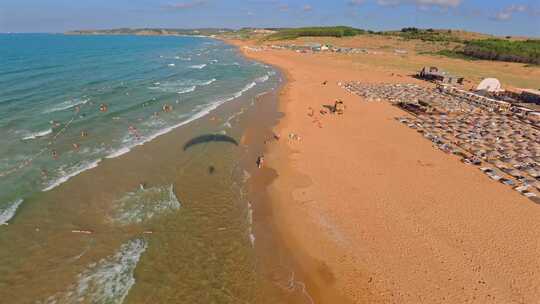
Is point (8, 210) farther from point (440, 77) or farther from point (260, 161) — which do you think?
point (440, 77)

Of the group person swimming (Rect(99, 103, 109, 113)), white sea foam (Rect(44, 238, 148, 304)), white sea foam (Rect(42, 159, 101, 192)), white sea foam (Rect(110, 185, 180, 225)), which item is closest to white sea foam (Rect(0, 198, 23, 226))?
white sea foam (Rect(42, 159, 101, 192))

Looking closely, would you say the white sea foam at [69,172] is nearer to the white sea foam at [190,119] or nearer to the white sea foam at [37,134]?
the white sea foam at [190,119]

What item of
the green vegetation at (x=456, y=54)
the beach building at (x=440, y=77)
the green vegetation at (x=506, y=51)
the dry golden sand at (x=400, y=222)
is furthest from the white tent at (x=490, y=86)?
the green vegetation at (x=456, y=54)

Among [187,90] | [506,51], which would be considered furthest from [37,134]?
[506,51]

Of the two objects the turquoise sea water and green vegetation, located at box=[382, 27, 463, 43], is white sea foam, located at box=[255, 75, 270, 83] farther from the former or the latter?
green vegetation, located at box=[382, 27, 463, 43]

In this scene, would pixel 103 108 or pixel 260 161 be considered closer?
pixel 260 161

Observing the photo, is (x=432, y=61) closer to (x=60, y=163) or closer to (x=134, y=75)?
(x=134, y=75)
